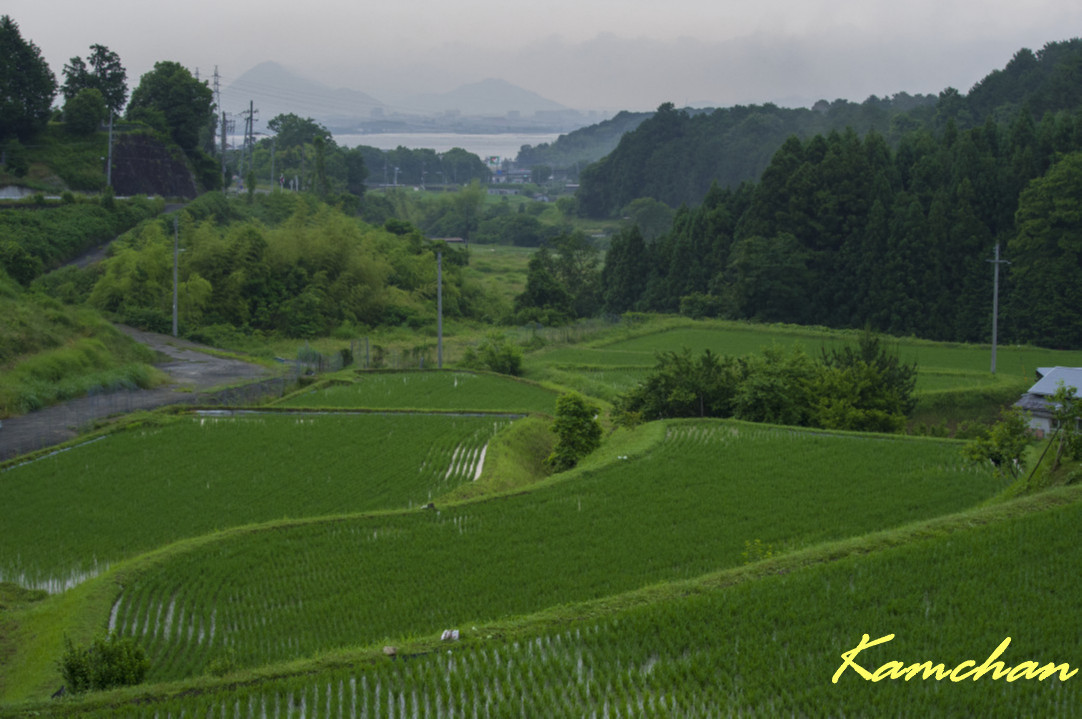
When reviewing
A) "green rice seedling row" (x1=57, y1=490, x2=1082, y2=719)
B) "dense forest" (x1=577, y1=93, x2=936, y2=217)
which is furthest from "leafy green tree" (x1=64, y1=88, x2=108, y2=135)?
"dense forest" (x1=577, y1=93, x2=936, y2=217)

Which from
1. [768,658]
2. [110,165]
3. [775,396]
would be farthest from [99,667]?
[110,165]

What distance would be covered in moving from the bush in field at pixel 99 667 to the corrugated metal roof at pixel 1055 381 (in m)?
21.0

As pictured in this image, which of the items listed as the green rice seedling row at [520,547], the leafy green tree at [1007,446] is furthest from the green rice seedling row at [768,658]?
the leafy green tree at [1007,446]

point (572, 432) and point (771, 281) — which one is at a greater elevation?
point (771, 281)

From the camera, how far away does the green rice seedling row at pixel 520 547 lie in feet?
37.3

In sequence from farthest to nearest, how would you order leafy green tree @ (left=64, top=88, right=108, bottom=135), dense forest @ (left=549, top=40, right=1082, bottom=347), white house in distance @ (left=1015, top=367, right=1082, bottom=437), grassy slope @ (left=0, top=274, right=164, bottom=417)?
leafy green tree @ (left=64, top=88, right=108, bottom=135), dense forest @ (left=549, top=40, right=1082, bottom=347), grassy slope @ (left=0, top=274, right=164, bottom=417), white house in distance @ (left=1015, top=367, right=1082, bottom=437)

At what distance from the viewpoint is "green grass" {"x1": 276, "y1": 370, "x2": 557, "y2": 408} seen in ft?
86.4

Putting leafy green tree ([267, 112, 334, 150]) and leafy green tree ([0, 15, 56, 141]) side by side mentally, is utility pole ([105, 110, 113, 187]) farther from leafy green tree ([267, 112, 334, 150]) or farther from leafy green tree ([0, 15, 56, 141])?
leafy green tree ([267, 112, 334, 150])

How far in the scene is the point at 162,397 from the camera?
27516mm

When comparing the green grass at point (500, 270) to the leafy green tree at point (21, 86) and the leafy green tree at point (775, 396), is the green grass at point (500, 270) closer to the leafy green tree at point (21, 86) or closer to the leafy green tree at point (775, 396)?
the leafy green tree at point (21, 86)

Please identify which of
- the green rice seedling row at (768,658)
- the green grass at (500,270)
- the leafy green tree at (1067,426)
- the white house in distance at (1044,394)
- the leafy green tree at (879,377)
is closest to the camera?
the green rice seedling row at (768,658)

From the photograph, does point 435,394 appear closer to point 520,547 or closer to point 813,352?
point 520,547

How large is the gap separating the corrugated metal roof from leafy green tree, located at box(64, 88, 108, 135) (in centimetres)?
4913

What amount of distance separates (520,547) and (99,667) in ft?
18.9
